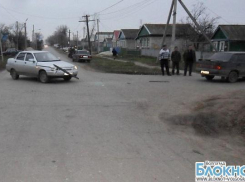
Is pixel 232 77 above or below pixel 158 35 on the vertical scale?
below

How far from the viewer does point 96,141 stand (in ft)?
18.9

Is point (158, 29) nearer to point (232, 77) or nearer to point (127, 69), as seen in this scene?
point (127, 69)

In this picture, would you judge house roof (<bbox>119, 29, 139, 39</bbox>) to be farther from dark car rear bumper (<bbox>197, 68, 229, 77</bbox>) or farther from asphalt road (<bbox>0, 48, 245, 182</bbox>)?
asphalt road (<bbox>0, 48, 245, 182</bbox>)

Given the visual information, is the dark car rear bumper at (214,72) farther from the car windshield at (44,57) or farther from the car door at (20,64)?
the car door at (20,64)

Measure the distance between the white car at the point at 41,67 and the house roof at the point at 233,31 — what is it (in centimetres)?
2485

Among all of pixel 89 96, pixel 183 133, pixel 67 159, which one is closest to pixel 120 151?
pixel 67 159

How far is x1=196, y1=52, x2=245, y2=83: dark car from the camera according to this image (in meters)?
15.0

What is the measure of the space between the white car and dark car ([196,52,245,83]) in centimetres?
682

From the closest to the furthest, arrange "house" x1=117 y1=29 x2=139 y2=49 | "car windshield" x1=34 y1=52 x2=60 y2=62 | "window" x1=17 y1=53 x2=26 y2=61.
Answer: "car windshield" x1=34 y1=52 x2=60 y2=62 → "window" x1=17 y1=53 x2=26 y2=61 → "house" x1=117 y1=29 x2=139 y2=49

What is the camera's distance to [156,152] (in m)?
5.26

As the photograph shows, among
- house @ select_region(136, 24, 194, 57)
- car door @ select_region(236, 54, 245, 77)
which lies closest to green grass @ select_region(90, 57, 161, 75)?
car door @ select_region(236, 54, 245, 77)

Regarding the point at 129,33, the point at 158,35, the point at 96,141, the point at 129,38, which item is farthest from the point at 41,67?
the point at 129,33

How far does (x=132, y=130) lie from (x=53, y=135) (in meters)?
1.71

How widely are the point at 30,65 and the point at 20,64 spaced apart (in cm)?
90
